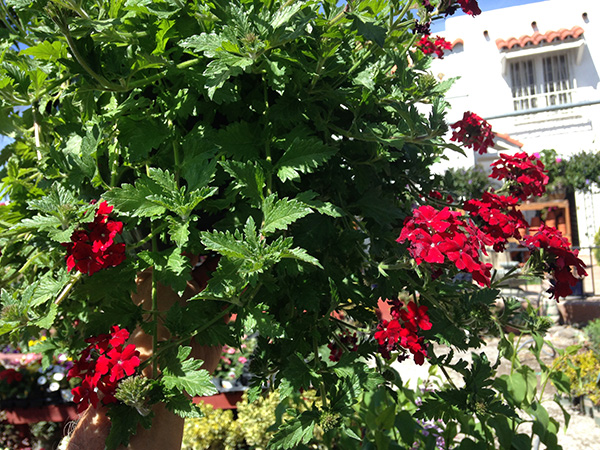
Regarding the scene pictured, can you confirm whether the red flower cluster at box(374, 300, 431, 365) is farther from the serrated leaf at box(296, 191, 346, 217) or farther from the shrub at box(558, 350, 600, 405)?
the shrub at box(558, 350, 600, 405)

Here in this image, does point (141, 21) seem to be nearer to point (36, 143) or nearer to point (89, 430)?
point (36, 143)

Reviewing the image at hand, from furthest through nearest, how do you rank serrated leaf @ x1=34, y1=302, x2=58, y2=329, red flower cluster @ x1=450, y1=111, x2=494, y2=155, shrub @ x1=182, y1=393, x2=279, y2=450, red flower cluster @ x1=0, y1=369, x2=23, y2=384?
red flower cluster @ x1=0, y1=369, x2=23, y2=384
shrub @ x1=182, y1=393, x2=279, y2=450
red flower cluster @ x1=450, y1=111, x2=494, y2=155
serrated leaf @ x1=34, y1=302, x2=58, y2=329

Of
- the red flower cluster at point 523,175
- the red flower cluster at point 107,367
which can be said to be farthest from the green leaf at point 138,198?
the red flower cluster at point 523,175

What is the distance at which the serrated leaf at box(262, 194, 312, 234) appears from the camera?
0.81m

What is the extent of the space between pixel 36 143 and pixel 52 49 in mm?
362

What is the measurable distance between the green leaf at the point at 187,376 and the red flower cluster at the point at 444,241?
0.45m

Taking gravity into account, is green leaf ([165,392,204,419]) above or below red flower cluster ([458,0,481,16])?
below

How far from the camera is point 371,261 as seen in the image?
1.12 m

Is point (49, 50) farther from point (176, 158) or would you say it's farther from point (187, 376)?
point (187, 376)

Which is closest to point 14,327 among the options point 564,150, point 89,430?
point 89,430

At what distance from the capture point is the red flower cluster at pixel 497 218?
3.98 feet

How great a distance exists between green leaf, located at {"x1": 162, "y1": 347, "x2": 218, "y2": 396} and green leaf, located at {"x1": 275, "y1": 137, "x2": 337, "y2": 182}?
38 centimetres

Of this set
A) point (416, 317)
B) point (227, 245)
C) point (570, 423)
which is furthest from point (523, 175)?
point (570, 423)

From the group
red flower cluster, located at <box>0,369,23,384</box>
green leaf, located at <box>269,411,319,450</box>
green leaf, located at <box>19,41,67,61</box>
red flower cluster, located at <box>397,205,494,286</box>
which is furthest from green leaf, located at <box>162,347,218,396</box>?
red flower cluster, located at <box>0,369,23,384</box>
